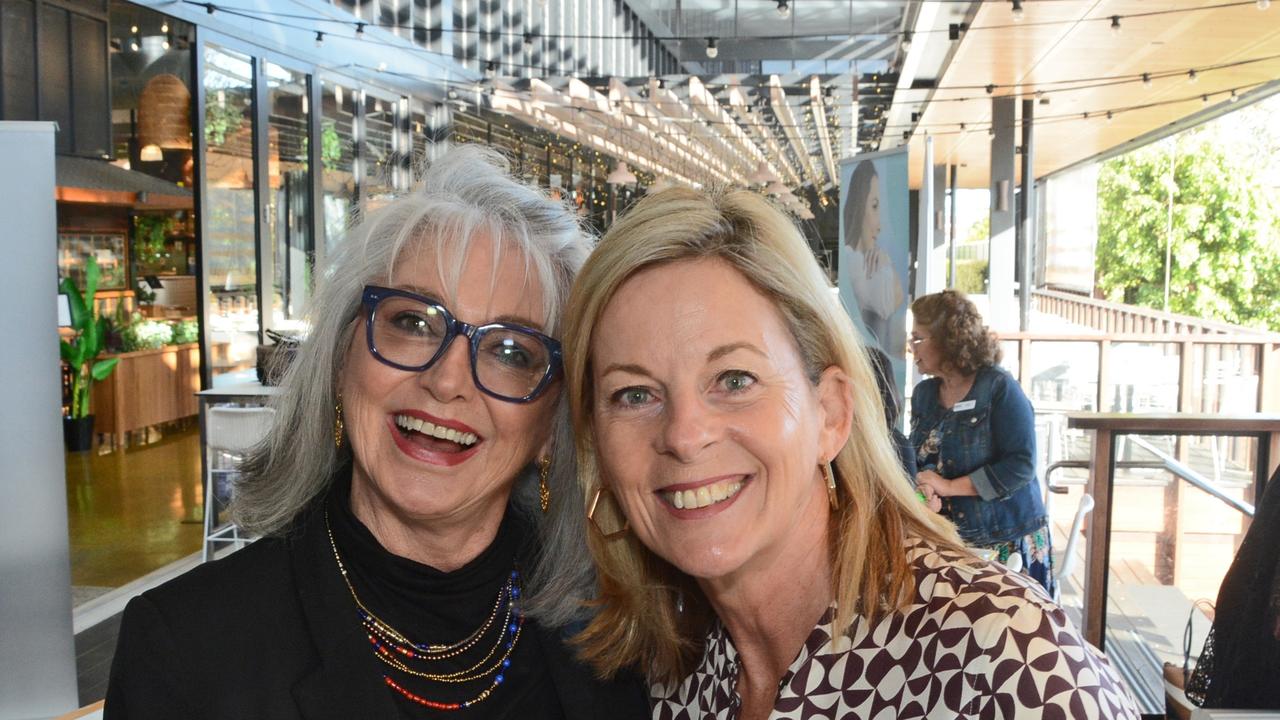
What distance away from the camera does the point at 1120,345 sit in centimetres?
827

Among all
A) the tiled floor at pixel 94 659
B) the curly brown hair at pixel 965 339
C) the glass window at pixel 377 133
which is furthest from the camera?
the glass window at pixel 377 133

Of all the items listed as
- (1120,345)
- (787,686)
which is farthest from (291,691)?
(1120,345)

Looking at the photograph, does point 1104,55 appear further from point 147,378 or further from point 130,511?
point 147,378

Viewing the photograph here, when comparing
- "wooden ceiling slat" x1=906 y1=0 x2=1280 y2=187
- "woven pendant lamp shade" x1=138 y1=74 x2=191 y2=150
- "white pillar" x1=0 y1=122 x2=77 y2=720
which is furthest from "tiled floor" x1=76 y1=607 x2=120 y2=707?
"wooden ceiling slat" x1=906 y1=0 x2=1280 y2=187

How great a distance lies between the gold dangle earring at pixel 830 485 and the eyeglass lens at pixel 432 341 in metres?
0.44

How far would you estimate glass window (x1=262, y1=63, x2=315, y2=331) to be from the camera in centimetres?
900

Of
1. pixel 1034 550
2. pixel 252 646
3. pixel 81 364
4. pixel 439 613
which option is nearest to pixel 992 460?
pixel 1034 550

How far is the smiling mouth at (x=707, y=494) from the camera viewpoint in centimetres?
122

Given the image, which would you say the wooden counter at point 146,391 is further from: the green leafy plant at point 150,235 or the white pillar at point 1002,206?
the white pillar at point 1002,206

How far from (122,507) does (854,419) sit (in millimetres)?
7483

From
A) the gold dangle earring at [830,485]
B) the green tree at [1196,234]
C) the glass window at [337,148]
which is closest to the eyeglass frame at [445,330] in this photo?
the gold dangle earring at [830,485]

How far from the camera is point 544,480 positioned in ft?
5.38

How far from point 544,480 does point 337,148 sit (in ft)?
31.6

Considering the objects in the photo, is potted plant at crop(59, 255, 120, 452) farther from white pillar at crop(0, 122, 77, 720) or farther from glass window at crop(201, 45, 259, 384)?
white pillar at crop(0, 122, 77, 720)
